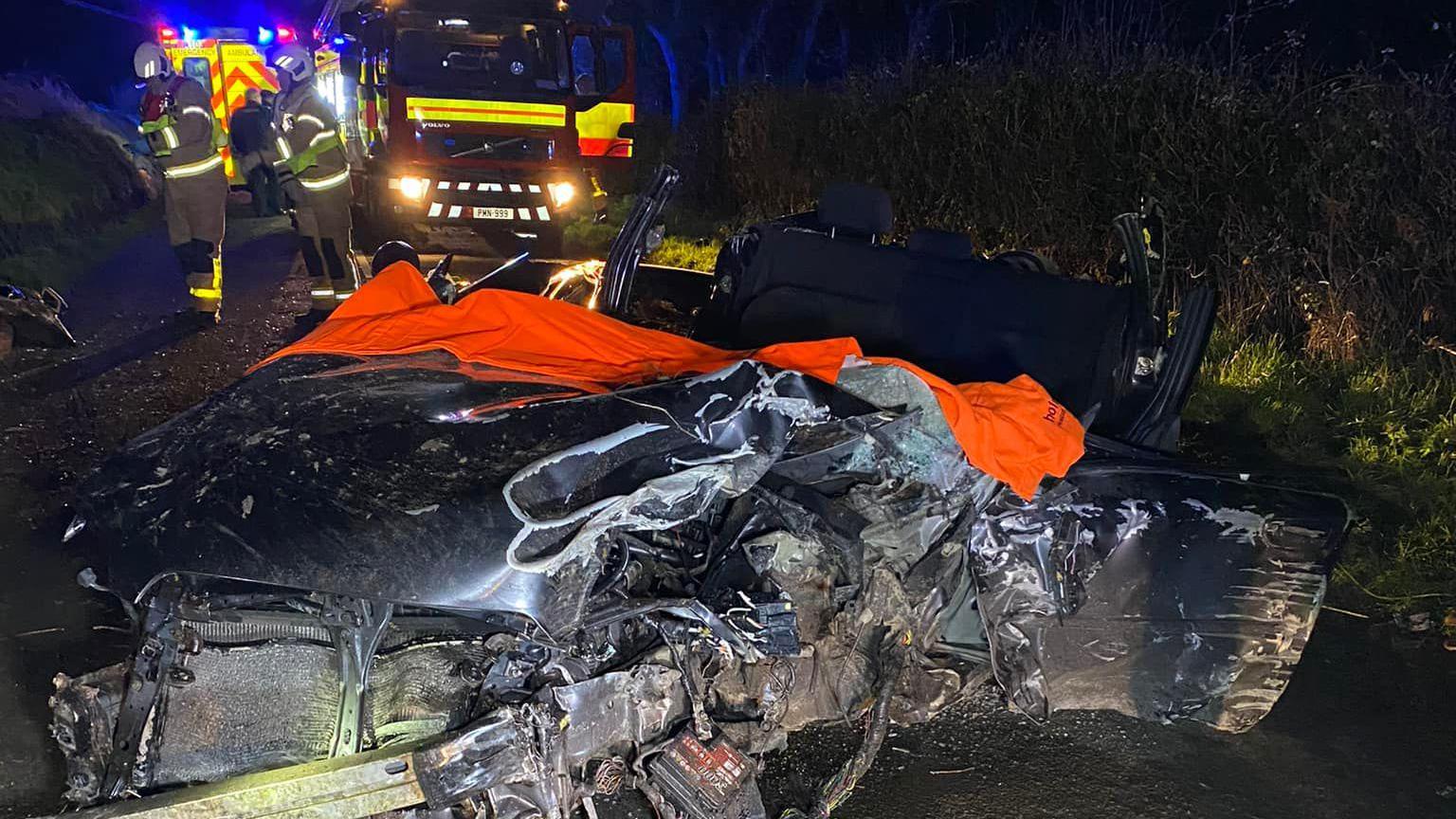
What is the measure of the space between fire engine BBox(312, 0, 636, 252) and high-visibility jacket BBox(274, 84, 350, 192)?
6.47 ft

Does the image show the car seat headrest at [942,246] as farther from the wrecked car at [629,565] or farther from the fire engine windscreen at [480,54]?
the fire engine windscreen at [480,54]

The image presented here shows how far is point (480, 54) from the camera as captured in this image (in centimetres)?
991

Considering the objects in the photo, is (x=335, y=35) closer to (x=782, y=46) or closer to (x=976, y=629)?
(x=976, y=629)

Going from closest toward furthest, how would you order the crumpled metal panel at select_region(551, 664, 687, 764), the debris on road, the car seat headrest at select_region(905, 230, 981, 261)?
1. the crumpled metal panel at select_region(551, 664, 687, 764)
2. the car seat headrest at select_region(905, 230, 981, 261)
3. the debris on road

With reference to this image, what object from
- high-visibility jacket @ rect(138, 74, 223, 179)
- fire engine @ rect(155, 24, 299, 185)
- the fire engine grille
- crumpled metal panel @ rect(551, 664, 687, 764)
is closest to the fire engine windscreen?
the fire engine grille

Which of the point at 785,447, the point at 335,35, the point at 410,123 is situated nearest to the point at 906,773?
the point at 785,447

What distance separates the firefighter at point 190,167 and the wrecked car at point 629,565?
5.14 metres

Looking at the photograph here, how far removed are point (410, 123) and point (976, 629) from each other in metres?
8.52

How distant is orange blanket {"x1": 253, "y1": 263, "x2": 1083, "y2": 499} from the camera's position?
244 centimetres

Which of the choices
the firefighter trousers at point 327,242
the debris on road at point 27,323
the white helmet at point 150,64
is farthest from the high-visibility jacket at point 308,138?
the debris on road at point 27,323

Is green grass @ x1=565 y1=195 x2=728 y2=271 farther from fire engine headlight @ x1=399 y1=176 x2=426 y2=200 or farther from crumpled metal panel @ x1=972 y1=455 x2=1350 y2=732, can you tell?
crumpled metal panel @ x1=972 y1=455 x2=1350 y2=732

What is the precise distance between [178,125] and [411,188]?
8.59 feet

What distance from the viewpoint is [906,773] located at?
2.82 metres

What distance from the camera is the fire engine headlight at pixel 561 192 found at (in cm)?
1015
